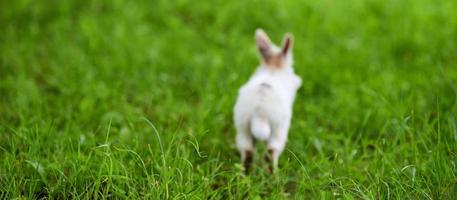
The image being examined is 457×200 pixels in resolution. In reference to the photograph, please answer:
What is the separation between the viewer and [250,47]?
266 inches

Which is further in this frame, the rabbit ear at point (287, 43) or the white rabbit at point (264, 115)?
the rabbit ear at point (287, 43)

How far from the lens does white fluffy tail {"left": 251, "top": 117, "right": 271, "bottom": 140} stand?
4.02 m

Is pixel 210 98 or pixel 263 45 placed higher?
pixel 263 45

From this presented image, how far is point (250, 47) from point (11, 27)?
2672 mm

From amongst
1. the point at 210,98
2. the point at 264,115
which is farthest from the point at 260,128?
the point at 210,98

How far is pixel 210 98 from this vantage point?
537 centimetres

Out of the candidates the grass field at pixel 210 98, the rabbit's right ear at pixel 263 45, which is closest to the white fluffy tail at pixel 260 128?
the grass field at pixel 210 98

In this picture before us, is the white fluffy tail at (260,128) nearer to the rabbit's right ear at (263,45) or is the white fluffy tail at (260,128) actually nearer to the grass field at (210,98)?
the grass field at (210,98)

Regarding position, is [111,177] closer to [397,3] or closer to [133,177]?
[133,177]

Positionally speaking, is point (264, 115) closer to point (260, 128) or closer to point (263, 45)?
point (260, 128)

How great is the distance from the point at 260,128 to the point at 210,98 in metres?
1.40

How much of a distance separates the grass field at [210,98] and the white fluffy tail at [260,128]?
0.84ft

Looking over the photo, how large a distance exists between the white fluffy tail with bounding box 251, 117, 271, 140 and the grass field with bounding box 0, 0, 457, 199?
26cm

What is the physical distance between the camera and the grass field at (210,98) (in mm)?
3559
